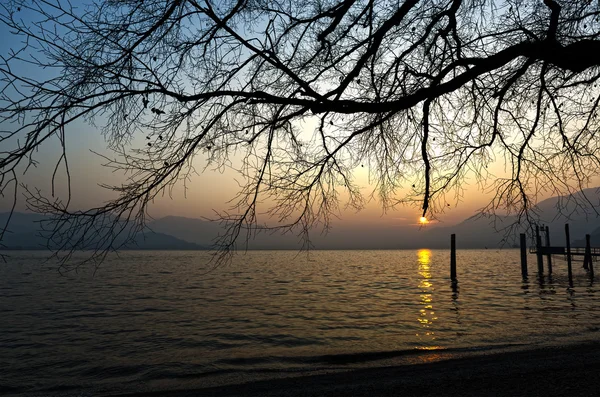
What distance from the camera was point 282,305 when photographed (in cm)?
2059

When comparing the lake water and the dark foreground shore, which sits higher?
the dark foreground shore

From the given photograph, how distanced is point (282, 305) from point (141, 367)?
10990 millimetres

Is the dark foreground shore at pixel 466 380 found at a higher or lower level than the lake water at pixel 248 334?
higher

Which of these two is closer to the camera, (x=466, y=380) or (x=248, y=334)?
(x=466, y=380)

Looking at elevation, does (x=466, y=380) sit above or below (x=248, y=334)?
above

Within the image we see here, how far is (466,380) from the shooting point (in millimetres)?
6230

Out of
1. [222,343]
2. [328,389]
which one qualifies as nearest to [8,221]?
[328,389]

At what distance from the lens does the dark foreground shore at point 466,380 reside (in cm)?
550

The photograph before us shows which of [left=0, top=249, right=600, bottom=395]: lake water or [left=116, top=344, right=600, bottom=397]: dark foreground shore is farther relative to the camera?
[left=0, top=249, right=600, bottom=395]: lake water

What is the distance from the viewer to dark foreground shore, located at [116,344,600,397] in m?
5.50

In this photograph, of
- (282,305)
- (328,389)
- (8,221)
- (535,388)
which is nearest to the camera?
(8,221)

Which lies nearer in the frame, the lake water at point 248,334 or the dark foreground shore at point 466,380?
the dark foreground shore at point 466,380

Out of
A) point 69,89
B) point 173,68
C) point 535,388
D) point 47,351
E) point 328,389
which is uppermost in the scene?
point 173,68

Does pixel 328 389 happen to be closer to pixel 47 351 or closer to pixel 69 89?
pixel 69 89
